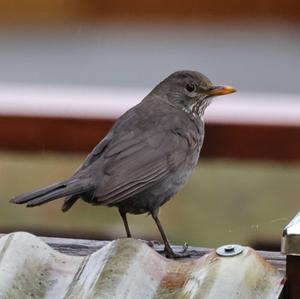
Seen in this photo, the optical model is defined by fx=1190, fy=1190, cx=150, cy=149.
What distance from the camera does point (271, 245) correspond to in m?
5.72

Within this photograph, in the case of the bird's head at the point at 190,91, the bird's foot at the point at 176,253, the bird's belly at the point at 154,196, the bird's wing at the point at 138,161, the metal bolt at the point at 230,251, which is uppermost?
the metal bolt at the point at 230,251

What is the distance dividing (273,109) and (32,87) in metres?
1.81

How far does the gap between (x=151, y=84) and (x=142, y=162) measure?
152 inches

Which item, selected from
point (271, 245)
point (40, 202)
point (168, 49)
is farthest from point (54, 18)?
point (40, 202)

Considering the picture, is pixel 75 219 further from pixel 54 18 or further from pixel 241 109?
pixel 241 109

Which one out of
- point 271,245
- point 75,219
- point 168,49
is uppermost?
point 168,49

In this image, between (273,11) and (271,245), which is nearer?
(271,245)

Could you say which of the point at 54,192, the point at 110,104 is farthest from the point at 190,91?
the point at 110,104

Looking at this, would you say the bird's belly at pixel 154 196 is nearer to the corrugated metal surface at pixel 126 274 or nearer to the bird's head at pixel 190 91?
the bird's head at pixel 190 91

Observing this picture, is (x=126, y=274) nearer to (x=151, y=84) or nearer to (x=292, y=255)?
(x=292, y=255)

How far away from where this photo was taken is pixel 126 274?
3146 millimetres

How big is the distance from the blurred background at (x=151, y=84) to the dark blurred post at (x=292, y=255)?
384cm

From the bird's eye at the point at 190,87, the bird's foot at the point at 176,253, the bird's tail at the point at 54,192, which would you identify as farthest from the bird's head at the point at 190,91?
the bird's foot at the point at 176,253

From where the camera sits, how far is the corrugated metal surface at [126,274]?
3.04 m
